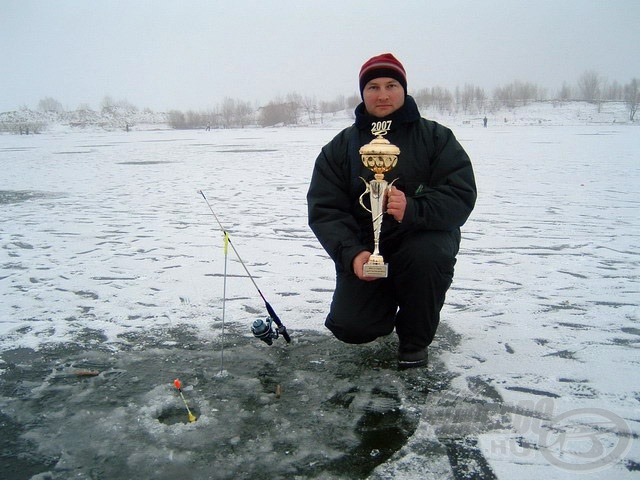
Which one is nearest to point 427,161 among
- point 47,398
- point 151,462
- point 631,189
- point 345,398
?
point 345,398

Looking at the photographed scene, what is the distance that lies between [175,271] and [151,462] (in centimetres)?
268

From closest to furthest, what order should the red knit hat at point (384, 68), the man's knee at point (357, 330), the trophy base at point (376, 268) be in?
the trophy base at point (376, 268) → the red knit hat at point (384, 68) → the man's knee at point (357, 330)

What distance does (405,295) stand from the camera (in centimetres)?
269

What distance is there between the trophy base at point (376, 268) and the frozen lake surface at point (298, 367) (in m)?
0.60

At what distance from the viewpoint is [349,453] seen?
6.63 feet

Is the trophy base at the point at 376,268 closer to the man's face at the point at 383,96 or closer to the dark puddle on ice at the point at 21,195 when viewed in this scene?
A: the man's face at the point at 383,96

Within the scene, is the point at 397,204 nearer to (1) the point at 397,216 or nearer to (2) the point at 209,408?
(1) the point at 397,216

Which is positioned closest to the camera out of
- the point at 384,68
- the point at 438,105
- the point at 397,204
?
the point at 397,204

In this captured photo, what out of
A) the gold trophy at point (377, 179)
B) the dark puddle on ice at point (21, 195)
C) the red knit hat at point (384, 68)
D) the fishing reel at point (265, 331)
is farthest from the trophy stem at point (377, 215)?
the dark puddle on ice at point (21, 195)

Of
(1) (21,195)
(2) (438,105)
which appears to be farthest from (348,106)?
(1) (21,195)

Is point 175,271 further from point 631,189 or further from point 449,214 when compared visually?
point 631,189

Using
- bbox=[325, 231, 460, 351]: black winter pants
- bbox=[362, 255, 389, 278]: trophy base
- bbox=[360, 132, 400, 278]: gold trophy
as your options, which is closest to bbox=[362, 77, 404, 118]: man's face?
bbox=[360, 132, 400, 278]: gold trophy

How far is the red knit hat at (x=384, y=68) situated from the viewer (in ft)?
8.78

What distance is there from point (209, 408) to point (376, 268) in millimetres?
1079
